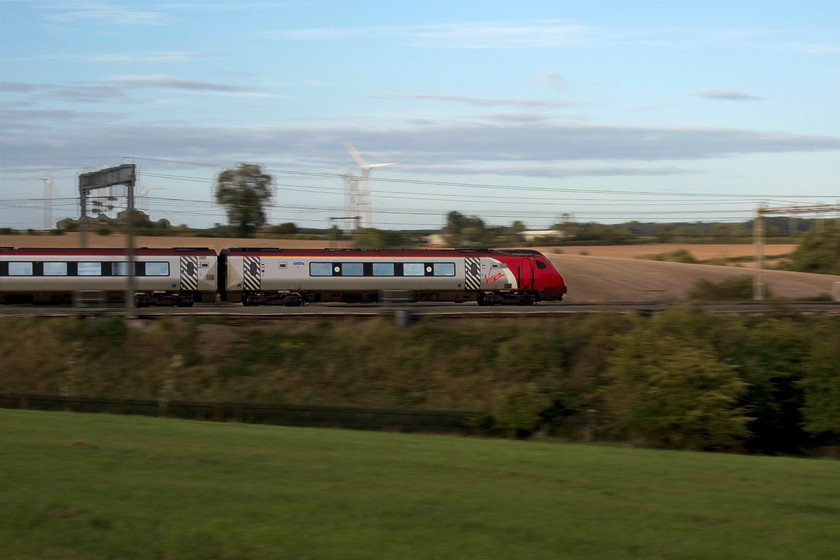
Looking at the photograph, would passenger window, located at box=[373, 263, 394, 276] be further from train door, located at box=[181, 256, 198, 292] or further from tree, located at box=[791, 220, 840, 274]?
tree, located at box=[791, 220, 840, 274]

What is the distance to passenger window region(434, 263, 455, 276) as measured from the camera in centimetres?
4150

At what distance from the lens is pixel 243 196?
3600 inches

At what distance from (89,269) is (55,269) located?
4.91 ft

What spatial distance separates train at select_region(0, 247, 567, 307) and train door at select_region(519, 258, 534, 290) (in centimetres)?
5

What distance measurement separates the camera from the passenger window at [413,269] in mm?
41125

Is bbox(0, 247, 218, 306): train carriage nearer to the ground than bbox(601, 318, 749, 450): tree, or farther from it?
farther from it

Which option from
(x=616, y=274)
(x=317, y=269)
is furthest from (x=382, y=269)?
(x=616, y=274)

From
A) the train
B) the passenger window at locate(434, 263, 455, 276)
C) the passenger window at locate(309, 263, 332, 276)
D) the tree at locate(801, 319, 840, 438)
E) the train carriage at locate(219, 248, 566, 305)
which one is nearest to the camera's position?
the tree at locate(801, 319, 840, 438)

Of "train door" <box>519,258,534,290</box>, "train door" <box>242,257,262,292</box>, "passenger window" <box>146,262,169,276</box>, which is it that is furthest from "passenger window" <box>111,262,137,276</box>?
"train door" <box>519,258,534,290</box>

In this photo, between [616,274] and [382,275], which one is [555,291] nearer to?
[382,275]

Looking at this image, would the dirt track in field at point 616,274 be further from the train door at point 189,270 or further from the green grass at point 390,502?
the green grass at point 390,502

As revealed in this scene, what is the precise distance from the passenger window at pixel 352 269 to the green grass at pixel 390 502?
91.4ft

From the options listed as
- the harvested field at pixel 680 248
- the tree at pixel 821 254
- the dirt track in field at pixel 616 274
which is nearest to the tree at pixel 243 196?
the dirt track in field at pixel 616 274

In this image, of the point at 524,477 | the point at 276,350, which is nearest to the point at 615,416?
the point at 276,350
